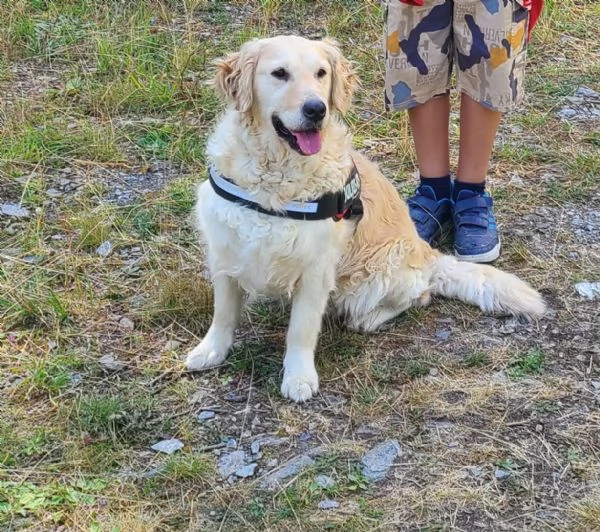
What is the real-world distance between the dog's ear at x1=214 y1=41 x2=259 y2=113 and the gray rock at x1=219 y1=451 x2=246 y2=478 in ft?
3.49

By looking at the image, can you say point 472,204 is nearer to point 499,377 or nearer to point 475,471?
point 499,377

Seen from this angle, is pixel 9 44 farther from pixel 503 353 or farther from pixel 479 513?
pixel 479 513

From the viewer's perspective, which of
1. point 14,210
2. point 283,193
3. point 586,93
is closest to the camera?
point 283,193

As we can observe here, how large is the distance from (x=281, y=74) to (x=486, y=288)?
3.81 feet

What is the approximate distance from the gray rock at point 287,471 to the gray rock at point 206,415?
335mm

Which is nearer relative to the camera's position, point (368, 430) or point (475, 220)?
point (368, 430)

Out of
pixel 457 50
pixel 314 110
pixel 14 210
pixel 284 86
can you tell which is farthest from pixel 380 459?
pixel 14 210

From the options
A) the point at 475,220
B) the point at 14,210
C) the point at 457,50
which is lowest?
the point at 14,210

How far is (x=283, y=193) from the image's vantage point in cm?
266

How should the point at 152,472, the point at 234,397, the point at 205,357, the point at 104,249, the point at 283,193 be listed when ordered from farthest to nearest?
the point at 104,249 < the point at 205,357 < the point at 234,397 < the point at 283,193 < the point at 152,472

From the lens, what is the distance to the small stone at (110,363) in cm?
288

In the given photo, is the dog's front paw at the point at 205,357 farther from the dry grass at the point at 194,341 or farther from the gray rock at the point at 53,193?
the gray rock at the point at 53,193

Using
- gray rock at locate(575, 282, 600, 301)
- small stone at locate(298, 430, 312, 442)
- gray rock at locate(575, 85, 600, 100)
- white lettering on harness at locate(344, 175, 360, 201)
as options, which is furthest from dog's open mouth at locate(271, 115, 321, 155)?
gray rock at locate(575, 85, 600, 100)

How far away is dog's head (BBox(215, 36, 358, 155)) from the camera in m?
2.53
